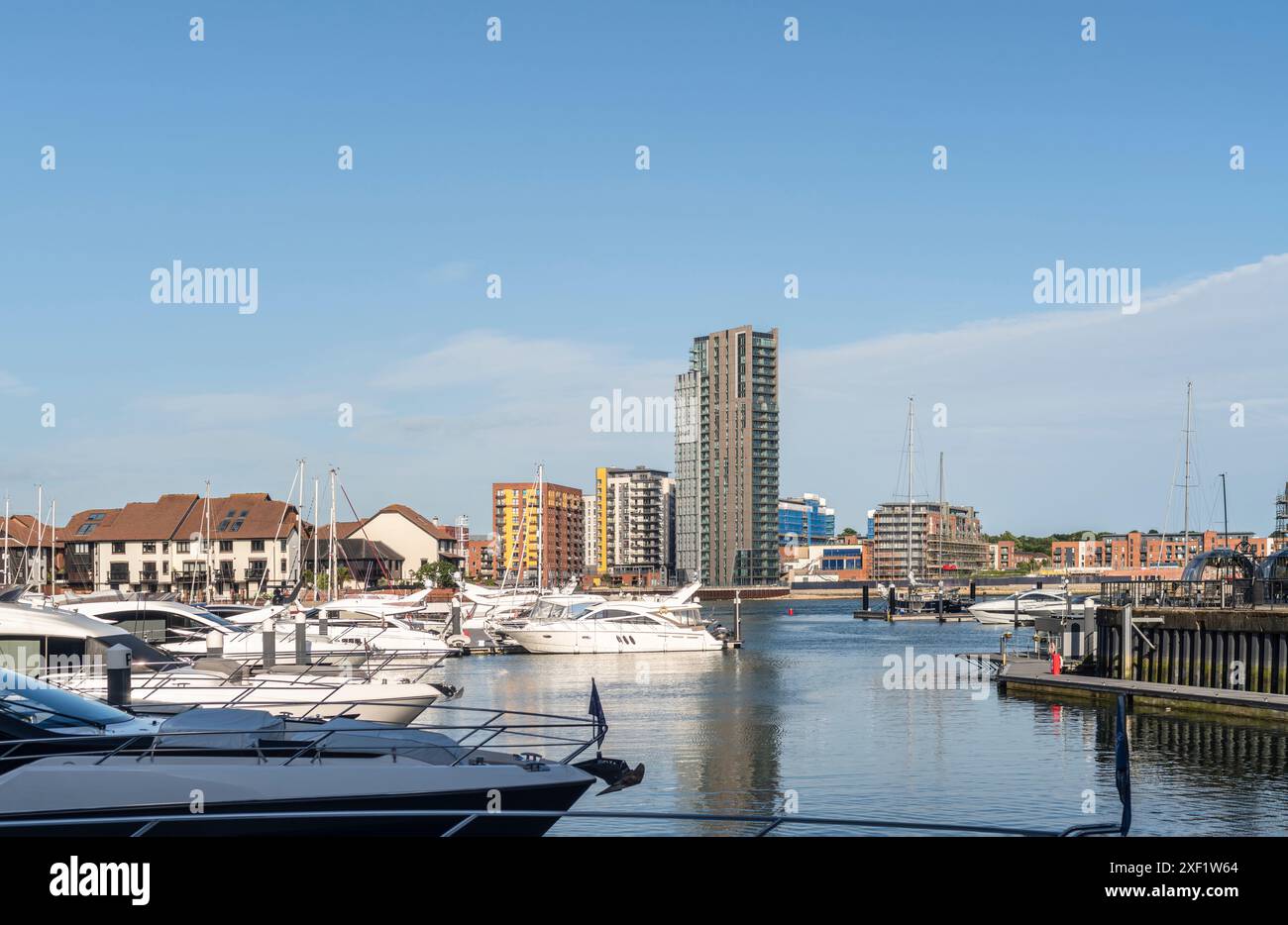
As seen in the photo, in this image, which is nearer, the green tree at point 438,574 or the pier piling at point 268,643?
the pier piling at point 268,643

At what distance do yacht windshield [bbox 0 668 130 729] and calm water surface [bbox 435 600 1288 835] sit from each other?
905cm

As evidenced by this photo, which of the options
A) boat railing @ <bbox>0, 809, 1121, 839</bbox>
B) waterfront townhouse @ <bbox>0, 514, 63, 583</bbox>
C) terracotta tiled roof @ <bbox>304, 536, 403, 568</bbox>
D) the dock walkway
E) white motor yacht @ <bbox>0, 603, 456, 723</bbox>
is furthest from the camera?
terracotta tiled roof @ <bbox>304, 536, 403, 568</bbox>

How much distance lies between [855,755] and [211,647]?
22.8 meters

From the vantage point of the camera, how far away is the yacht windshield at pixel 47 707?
16203mm

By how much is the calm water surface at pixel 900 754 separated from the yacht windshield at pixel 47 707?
905cm

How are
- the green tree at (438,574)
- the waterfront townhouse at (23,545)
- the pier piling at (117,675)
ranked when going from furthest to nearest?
the green tree at (438,574) → the waterfront townhouse at (23,545) → the pier piling at (117,675)

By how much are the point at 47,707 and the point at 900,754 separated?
23582 mm

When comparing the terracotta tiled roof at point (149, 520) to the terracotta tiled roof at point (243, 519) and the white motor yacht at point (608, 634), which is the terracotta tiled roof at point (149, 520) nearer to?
the terracotta tiled roof at point (243, 519)

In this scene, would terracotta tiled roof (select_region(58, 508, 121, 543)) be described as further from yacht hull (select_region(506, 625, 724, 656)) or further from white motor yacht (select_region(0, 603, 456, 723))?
white motor yacht (select_region(0, 603, 456, 723))

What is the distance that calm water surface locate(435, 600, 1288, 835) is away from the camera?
2633 cm

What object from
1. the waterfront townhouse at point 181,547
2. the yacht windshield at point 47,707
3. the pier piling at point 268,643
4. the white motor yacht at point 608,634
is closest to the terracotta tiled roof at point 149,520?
the waterfront townhouse at point 181,547

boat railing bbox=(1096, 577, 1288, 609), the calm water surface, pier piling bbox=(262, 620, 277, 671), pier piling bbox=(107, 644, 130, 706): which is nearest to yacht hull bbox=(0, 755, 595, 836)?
the calm water surface
